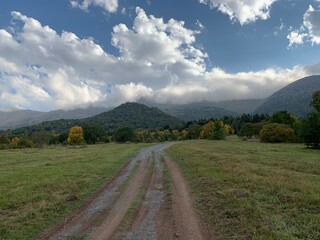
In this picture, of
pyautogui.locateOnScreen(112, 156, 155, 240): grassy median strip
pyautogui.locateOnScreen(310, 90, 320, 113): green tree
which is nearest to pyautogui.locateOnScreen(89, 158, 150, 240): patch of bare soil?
pyautogui.locateOnScreen(112, 156, 155, 240): grassy median strip

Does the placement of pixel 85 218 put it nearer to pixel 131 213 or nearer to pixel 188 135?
pixel 131 213

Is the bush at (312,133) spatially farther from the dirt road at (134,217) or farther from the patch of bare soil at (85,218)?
the patch of bare soil at (85,218)

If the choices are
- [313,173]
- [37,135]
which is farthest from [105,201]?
[37,135]

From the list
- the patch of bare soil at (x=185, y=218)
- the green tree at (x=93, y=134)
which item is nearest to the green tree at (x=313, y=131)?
the patch of bare soil at (x=185, y=218)

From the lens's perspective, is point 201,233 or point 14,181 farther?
point 14,181

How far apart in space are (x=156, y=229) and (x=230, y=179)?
1247 centimetres

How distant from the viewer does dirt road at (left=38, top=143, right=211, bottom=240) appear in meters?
12.4

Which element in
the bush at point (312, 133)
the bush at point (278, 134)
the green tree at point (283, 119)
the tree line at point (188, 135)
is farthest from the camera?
A: the green tree at point (283, 119)

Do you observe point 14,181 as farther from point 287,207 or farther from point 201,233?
point 287,207

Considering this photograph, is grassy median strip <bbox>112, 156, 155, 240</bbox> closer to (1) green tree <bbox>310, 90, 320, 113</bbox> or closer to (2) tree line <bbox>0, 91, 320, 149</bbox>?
(1) green tree <bbox>310, 90, 320, 113</bbox>

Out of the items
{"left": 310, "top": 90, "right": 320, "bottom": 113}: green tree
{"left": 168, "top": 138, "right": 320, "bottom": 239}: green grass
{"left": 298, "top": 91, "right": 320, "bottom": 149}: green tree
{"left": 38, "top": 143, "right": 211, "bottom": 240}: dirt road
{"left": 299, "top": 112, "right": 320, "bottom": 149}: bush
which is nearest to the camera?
{"left": 168, "top": 138, "right": 320, "bottom": 239}: green grass

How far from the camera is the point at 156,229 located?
42.6ft

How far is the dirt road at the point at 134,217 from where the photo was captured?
12430 millimetres

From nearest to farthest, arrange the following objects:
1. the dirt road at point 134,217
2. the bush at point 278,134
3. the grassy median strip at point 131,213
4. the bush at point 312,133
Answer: the dirt road at point 134,217 → the grassy median strip at point 131,213 → the bush at point 312,133 → the bush at point 278,134
